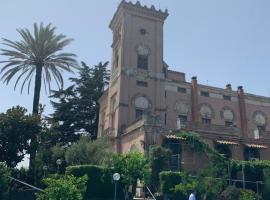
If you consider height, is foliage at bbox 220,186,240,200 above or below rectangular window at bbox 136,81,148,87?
below

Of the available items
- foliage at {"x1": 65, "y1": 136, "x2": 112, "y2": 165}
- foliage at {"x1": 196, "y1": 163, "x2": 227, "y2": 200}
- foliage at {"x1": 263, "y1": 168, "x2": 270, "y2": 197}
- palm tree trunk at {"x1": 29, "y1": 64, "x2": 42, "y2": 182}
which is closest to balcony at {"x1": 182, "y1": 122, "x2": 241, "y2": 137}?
foliage at {"x1": 196, "y1": 163, "x2": 227, "y2": 200}

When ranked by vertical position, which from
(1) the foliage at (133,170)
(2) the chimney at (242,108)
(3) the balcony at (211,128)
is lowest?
(1) the foliage at (133,170)

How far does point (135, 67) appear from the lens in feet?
126

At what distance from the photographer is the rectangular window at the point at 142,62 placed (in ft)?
128

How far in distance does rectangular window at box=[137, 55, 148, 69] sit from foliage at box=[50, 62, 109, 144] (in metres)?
13.5

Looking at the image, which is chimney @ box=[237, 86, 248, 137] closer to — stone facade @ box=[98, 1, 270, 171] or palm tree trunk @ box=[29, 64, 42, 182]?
stone facade @ box=[98, 1, 270, 171]

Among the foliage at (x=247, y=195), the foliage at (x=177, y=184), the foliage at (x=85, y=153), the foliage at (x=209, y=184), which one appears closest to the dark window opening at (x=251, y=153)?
the foliage at (x=209, y=184)

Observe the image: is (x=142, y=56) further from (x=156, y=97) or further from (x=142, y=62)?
(x=156, y=97)

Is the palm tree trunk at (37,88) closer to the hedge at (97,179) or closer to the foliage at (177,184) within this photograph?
the hedge at (97,179)

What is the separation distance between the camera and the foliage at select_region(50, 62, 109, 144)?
47.9m

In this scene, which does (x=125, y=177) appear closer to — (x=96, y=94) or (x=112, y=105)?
(x=112, y=105)

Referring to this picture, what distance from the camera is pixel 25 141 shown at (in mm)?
29875

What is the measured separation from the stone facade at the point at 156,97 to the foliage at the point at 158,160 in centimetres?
558

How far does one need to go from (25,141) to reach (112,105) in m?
11.7
